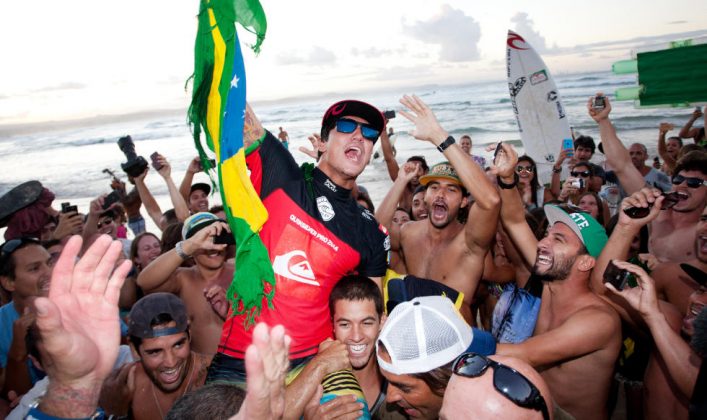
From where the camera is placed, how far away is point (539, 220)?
4652 mm

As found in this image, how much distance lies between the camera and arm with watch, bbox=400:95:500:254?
320 centimetres

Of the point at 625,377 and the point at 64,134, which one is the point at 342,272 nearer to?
the point at 625,377

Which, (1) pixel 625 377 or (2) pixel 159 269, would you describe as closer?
(2) pixel 159 269

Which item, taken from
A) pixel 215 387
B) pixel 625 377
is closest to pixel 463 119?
pixel 625 377

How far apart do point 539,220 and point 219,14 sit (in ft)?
11.5

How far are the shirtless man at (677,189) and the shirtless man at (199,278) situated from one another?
349 cm

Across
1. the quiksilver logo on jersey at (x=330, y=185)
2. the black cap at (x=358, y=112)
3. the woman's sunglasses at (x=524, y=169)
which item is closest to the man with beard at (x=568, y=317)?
the black cap at (x=358, y=112)

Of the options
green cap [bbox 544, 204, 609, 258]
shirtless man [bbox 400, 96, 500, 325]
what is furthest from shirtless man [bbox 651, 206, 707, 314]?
shirtless man [bbox 400, 96, 500, 325]

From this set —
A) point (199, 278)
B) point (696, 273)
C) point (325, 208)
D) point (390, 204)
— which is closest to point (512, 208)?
point (390, 204)

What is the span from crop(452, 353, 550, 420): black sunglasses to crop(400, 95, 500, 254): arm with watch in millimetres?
1667

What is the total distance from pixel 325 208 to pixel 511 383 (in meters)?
1.38

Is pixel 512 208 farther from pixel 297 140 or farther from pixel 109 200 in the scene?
pixel 297 140

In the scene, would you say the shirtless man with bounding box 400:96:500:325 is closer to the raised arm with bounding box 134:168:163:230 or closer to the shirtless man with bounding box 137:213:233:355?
the shirtless man with bounding box 137:213:233:355

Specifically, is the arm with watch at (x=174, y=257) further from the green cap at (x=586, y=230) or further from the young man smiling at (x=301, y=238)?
the green cap at (x=586, y=230)
